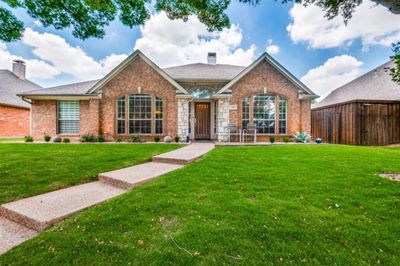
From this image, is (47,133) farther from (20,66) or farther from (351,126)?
(351,126)

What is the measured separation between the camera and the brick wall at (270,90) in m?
12.3

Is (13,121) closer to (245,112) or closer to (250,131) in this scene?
(245,112)

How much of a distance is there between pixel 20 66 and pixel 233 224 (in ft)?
106

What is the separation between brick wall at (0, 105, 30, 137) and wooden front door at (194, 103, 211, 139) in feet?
59.7

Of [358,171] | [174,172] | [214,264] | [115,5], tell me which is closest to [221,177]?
Result: [174,172]

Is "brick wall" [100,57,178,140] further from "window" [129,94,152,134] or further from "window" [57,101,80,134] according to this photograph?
"window" [57,101,80,134]

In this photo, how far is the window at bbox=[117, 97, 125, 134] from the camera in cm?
1228

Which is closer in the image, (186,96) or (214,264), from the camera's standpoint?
(214,264)

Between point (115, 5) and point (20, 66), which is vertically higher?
point (20, 66)

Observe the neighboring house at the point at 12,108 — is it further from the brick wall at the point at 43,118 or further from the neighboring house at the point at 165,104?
the neighboring house at the point at 165,104

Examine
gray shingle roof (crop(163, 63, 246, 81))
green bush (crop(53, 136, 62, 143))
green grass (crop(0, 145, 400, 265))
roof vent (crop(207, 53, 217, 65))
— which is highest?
roof vent (crop(207, 53, 217, 65))

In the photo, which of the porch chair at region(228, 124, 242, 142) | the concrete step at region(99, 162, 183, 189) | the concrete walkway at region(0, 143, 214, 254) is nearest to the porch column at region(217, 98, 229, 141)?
the porch chair at region(228, 124, 242, 142)

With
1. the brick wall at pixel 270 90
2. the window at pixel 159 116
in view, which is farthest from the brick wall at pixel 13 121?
the brick wall at pixel 270 90

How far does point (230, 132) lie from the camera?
476 inches
